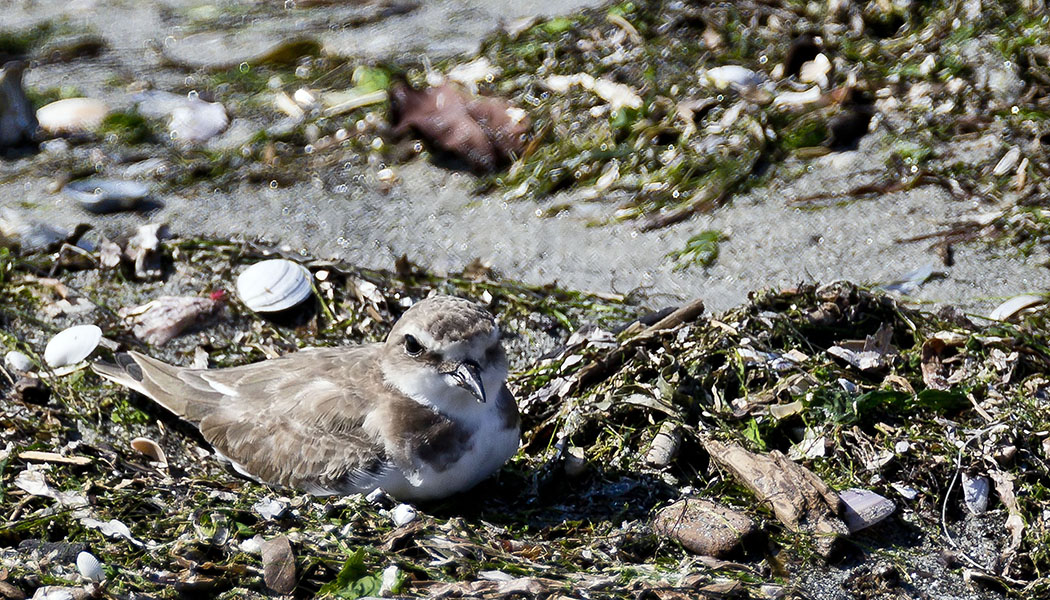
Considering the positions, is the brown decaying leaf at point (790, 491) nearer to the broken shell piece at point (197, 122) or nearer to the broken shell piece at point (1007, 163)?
the broken shell piece at point (1007, 163)

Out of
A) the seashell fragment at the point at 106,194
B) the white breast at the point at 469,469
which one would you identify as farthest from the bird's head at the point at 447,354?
the seashell fragment at the point at 106,194

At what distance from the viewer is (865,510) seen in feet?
13.7

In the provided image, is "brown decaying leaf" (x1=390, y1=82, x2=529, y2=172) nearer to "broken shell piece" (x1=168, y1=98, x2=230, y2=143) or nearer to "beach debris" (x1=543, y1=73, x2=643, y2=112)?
"beach debris" (x1=543, y1=73, x2=643, y2=112)

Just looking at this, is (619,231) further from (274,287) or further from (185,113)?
(185,113)

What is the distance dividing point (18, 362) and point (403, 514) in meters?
2.15

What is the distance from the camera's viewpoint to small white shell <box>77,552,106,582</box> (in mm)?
3768

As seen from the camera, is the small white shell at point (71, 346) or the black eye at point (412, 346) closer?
the black eye at point (412, 346)

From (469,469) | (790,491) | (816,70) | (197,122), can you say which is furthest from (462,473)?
(197,122)

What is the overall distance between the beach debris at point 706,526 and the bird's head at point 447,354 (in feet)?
2.47

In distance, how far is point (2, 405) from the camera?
509cm

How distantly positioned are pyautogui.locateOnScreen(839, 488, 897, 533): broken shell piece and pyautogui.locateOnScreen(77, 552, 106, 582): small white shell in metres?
2.42

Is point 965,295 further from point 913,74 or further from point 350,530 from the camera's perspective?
point 350,530

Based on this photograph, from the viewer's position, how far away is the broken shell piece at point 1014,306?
5223mm

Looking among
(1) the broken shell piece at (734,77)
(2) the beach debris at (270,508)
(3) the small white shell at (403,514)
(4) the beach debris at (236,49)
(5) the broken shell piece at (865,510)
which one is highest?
(1) the broken shell piece at (734,77)
